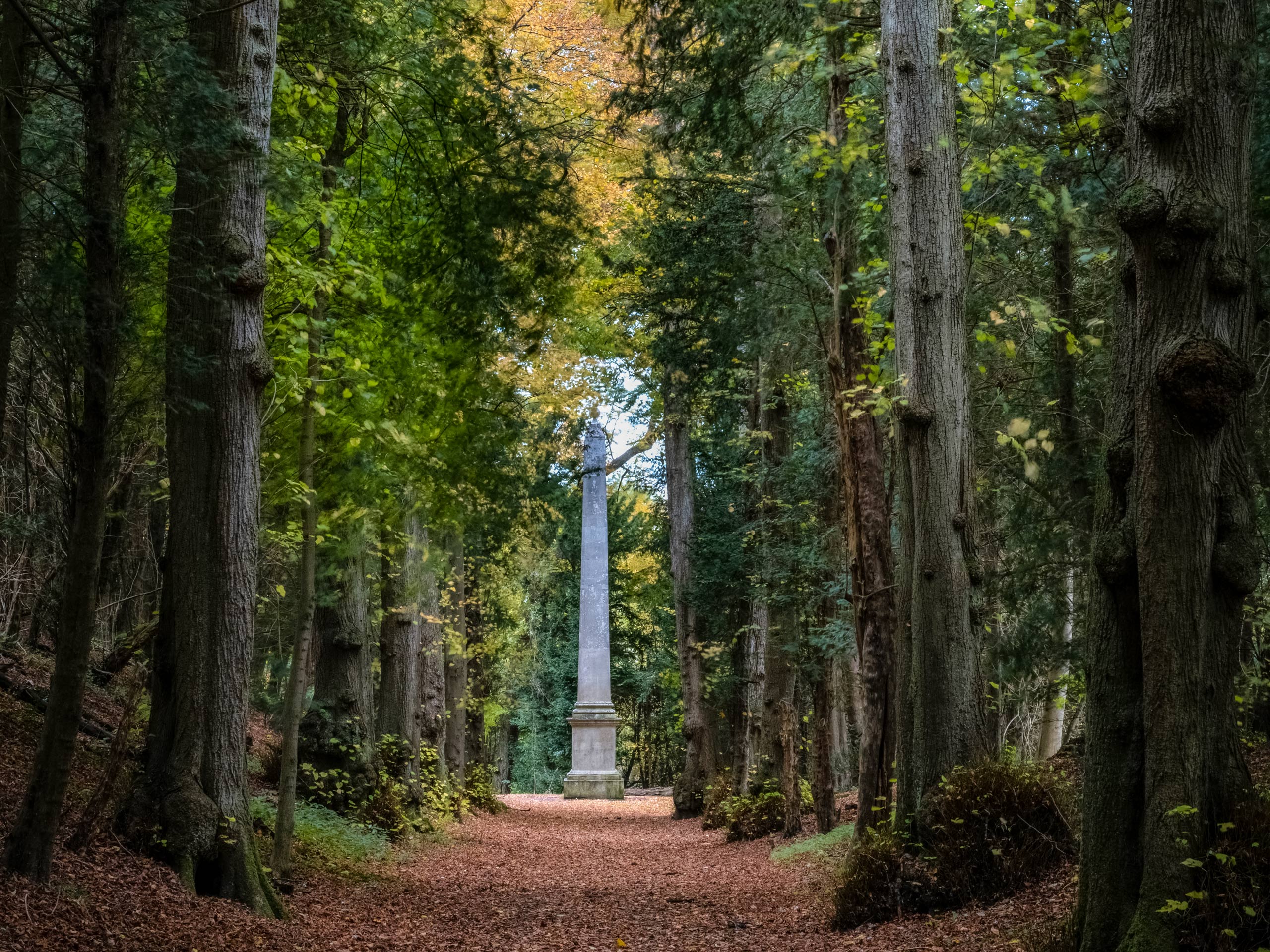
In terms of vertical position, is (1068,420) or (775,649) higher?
(1068,420)

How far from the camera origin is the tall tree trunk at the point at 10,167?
17.5 feet

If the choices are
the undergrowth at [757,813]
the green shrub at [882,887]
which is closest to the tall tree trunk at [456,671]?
the undergrowth at [757,813]

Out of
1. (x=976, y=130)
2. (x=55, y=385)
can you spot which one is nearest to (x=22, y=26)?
(x=55, y=385)

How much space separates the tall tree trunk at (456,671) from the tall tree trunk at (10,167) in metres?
12.3

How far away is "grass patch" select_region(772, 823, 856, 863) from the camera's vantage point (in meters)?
11.3

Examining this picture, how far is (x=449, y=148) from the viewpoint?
9547mm

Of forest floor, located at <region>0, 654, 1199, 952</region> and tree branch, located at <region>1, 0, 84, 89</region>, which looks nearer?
tree branch, located at <region>1, 0, 84, 89</region>

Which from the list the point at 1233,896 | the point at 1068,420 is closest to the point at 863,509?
the point at 1068,420

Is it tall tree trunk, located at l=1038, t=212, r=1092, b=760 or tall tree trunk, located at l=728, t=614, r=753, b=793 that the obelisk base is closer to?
tall tree trunk, located at l=728, t=614, r=753, b=793

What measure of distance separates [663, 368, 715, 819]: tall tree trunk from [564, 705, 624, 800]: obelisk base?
205 inches

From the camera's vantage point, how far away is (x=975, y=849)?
6965 mm

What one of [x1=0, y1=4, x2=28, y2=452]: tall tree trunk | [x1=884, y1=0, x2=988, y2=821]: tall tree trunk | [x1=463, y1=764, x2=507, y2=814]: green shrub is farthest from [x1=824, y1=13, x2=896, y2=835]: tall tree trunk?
[x1=463, y1=764, x2=507, y2=814]: green shrub

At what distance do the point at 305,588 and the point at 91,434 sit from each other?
11.1 feet

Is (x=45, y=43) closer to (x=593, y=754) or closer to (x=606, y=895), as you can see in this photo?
(x=606, y=895)
